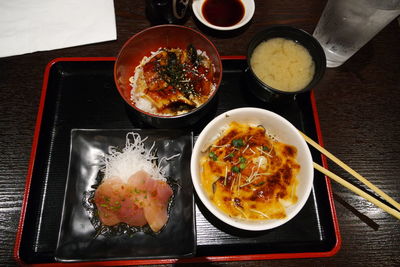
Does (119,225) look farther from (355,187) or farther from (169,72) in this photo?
(355,187)

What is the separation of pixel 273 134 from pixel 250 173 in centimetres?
32

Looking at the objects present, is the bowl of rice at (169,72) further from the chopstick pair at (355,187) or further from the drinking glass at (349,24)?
the drinking glass at (349,24)

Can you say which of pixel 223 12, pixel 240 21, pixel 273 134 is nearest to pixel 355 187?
pixel 273 134

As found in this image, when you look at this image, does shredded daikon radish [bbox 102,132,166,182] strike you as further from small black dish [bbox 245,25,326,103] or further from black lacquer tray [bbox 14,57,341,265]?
small black dish [bbox 245,25,326,103]

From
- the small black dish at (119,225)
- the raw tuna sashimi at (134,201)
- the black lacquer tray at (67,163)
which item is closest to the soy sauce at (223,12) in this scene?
the black lacquer tray at (67,163)

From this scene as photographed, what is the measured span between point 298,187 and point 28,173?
63.5 inches

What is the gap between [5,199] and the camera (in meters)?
1.78

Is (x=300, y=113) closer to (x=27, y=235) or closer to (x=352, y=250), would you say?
(x=352, y=250)

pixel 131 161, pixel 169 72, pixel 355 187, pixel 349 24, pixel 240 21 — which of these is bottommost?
pixel 131 161

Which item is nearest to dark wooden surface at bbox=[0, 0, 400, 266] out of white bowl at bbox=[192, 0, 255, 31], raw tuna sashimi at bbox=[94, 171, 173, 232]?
white bowl at bbox=[192, 0, 255, 31]

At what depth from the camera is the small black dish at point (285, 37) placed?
1.81 meters

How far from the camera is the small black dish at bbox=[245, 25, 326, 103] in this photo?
5.94 ft

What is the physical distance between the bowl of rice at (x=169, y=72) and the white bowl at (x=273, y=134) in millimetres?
160

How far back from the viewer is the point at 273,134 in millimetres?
1851
